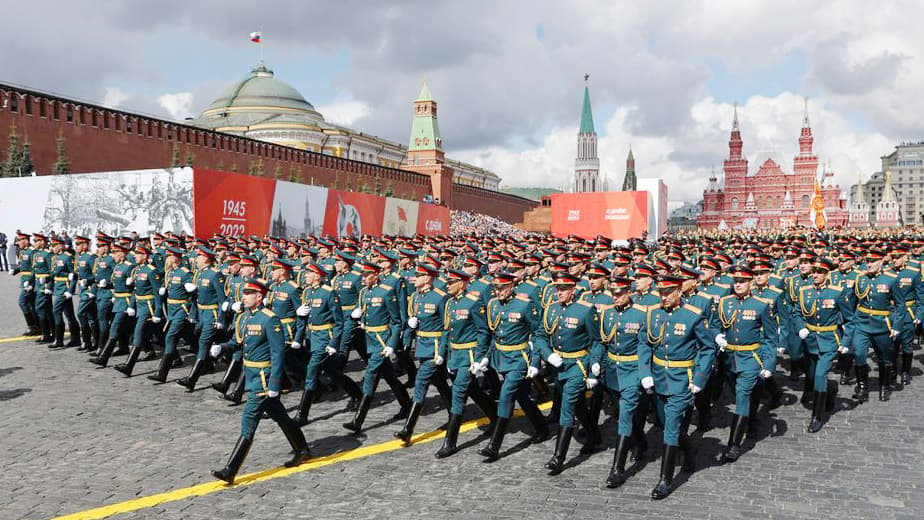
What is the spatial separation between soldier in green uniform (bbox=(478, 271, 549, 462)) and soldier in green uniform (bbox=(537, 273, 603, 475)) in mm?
206

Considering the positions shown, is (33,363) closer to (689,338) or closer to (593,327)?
(593,327)

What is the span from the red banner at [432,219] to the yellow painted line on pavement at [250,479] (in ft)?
109

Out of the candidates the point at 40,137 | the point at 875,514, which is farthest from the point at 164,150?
the point at 875,514

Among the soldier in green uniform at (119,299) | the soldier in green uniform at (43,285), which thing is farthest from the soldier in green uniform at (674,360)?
the soldier in green uniform at (43,285)

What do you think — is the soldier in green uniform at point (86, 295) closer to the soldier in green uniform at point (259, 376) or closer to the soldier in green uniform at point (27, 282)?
the soldier in green uniform at point (27, 282)

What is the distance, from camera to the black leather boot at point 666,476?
601 centimetres

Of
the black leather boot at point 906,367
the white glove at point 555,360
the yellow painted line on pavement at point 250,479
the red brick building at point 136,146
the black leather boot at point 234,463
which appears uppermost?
the red brick building at point 136,146

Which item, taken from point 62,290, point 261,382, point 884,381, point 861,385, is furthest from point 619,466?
point 62,290

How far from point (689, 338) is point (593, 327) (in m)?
0.93

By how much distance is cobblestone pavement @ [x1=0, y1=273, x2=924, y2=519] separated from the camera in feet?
19.1

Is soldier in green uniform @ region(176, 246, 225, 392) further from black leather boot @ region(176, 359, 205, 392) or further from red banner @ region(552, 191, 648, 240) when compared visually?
red banner @ region(552, 191, 648, 240)

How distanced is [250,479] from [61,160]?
32.8 meters

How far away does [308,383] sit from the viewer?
27.5ft

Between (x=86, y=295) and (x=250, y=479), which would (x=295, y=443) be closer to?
(x=250, y=479)
